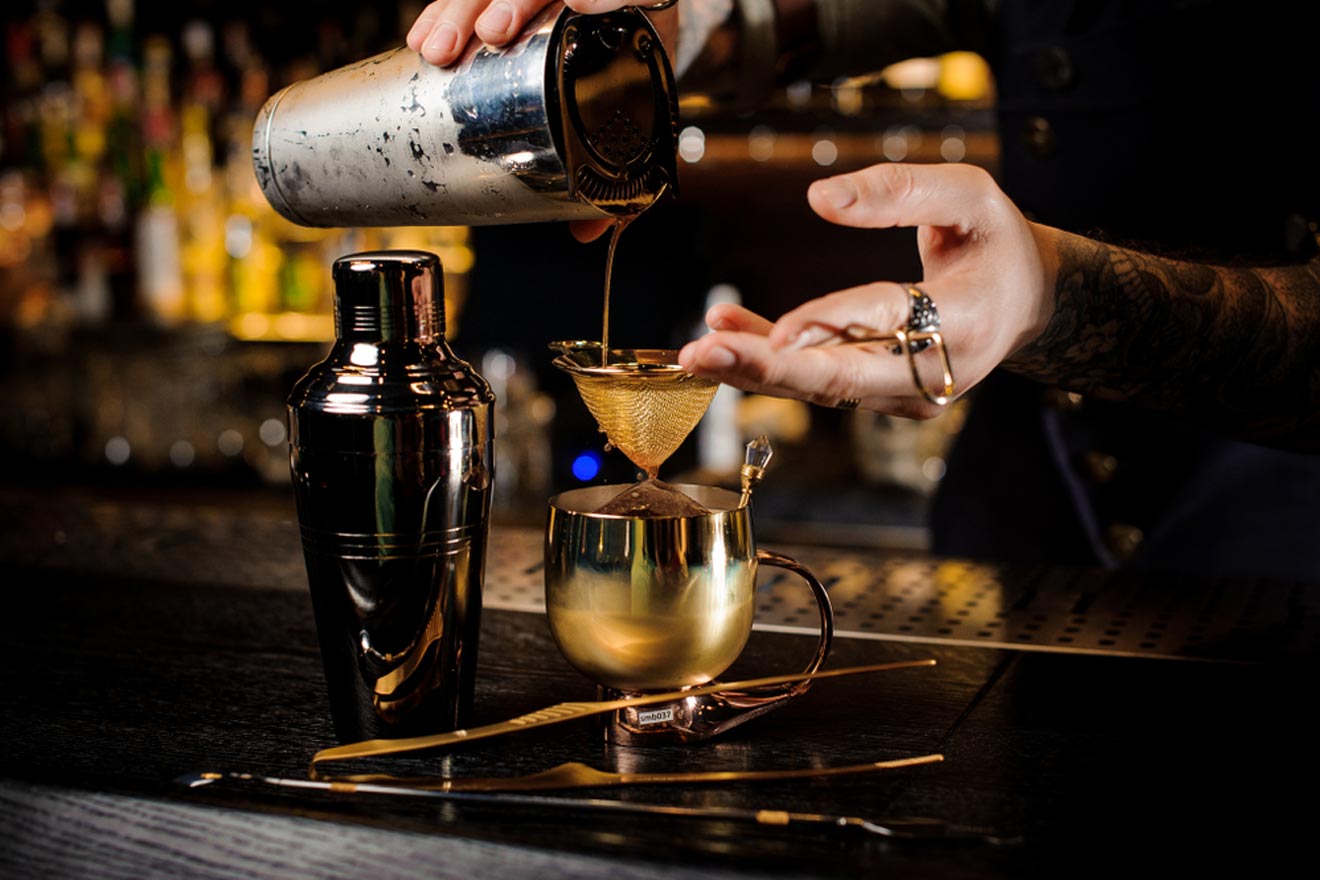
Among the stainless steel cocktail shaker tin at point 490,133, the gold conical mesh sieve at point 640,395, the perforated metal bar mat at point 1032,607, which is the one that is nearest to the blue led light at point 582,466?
the perforated metal bar mat at point 1032,607

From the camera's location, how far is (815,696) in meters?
1.07

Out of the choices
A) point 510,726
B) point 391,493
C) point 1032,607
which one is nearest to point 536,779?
point 510,726

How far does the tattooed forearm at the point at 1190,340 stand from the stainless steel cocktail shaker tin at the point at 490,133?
1.14ft

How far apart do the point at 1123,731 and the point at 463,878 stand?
1.63ft

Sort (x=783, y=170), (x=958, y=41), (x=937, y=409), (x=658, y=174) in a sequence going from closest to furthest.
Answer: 1. (x=937, y=409)
2. (x=658, y=174)
3. (x=958, y=41)
4. (x=783, y=170)

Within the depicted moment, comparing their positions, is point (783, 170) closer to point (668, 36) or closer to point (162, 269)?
point (162, 269)

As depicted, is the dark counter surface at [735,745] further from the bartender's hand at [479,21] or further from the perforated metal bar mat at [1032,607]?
the bartender's hand at [479,21]

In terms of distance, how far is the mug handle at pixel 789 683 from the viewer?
3.22ft

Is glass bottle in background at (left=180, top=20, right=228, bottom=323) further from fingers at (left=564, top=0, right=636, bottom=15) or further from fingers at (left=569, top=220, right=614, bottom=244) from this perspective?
fingers at (left=564, top=0, right=636, bottom=15)

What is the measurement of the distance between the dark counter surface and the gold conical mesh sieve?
209mm

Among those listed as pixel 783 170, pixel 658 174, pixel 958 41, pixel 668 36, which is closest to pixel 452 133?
pixel 658 174

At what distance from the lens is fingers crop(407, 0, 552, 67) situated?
1.03m

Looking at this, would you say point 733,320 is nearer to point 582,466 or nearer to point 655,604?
point 655,604

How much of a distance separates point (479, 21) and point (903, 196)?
36 centimetres
